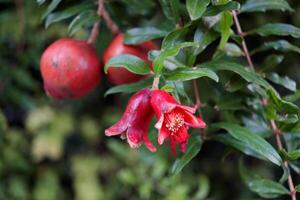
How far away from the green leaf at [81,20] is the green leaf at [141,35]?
0.10 metres

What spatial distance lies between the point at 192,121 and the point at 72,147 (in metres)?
1.39

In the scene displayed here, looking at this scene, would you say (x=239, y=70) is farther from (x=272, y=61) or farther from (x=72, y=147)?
(x=72, y=147)

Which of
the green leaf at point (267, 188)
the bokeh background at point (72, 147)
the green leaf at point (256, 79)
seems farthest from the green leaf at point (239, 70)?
the bokeh background at point (72, 147)

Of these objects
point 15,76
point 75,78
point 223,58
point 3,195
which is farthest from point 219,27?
point 3,195

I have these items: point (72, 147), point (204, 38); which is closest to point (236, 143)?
point (204, 38)

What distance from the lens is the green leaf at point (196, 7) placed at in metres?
0.82

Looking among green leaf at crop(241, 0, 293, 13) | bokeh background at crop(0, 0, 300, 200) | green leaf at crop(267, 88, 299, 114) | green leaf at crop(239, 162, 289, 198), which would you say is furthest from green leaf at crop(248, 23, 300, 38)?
bokeh background at crop(0, 0, 300, 200)

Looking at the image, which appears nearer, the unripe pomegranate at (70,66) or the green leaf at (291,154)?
the green leaf at (291,154)

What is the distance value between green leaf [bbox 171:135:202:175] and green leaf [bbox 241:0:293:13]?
27 cm

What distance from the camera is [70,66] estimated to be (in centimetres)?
103

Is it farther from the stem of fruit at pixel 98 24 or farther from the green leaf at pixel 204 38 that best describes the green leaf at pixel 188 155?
the stem of fruit at pixel 98 24

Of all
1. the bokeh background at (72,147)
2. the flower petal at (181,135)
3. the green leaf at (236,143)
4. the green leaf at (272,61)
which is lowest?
the bokeh background at (72,147)

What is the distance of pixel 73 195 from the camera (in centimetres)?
210

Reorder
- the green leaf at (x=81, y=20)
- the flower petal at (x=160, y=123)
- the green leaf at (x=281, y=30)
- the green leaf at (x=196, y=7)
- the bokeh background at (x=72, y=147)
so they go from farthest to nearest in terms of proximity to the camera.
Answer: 1. the bokeh background at (x=72, y=147)
2. the green leaf at (x=81, y=20)
3. the green leaf at (x=281, y=30)
4. the green leaf at (x=196, y=7)
5. the flower petal at (x=160, y=123)
